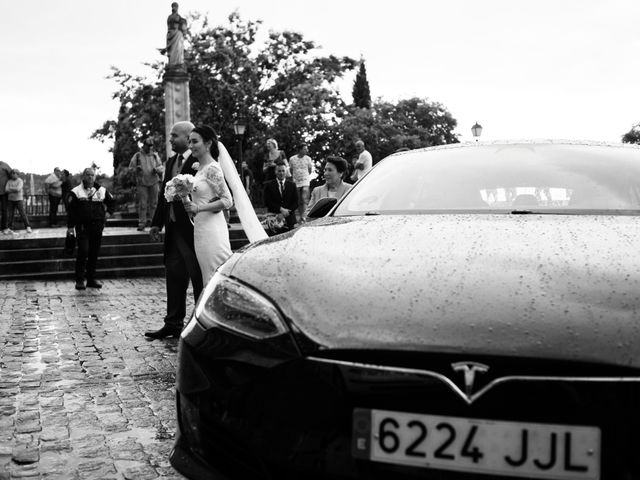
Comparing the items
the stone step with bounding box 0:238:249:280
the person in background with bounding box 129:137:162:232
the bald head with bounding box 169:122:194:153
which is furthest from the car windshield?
the person in background with bounding box 129:137:162:232

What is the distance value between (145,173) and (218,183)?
12.6 meters

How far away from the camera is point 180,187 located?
22.7ft

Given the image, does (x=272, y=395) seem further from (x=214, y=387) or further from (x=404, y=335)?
(x=404, y=335)

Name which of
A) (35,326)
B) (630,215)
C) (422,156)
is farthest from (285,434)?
(35,326)

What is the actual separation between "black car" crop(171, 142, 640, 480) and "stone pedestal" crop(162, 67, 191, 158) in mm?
24126

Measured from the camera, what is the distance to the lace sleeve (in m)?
7.02

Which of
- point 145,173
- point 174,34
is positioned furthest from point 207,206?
point 174,34

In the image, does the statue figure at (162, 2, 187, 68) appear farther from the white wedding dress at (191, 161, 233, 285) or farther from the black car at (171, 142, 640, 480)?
the black car at (171, 142, 640, 480)

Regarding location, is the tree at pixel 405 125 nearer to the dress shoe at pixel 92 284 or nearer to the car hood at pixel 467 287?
the dress shoe at pixel 92 284

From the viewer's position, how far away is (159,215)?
25.1 ft

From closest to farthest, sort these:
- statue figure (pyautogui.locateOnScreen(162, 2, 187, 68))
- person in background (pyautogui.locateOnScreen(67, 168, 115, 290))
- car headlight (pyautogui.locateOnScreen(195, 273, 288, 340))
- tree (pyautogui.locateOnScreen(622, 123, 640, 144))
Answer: car headlight (pyautogui.locateOnScreen(195, 273, 288, 340)) < person in background (pyautogui.locateOnScreen(67, 168, 115, 290)) < statue figure (pyautogui.locateOnScreen(162, 2, 187, 68)) < tree (pyautogui.locateOnScreen(622, 123, 640, 144))

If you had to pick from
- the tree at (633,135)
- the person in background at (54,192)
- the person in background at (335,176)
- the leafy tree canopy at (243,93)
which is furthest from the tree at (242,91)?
the tree at (633,135)

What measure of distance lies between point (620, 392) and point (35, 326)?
23.9 feet

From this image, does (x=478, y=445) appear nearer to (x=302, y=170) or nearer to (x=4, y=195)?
(x=302, y=170)
